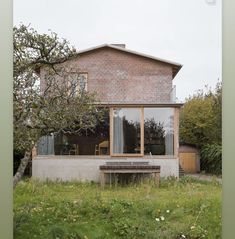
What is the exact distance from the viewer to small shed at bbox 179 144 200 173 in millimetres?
2689

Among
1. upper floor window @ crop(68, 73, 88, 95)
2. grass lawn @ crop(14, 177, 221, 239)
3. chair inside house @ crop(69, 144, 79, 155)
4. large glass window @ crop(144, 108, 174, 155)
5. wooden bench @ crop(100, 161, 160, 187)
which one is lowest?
grass lawn @ crop(14, 177, 221, 239)

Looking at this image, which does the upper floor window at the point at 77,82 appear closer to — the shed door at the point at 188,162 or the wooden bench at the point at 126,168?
the wooden bench at the point at 126,168

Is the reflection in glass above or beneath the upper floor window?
beneath

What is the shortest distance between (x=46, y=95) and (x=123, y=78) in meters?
0.42

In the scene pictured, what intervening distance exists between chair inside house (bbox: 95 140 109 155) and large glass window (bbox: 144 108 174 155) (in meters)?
0.21

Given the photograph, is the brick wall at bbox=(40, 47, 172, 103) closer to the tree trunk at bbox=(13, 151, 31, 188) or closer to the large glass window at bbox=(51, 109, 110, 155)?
the large glass window at bbox=(51, 109, 110, 155)

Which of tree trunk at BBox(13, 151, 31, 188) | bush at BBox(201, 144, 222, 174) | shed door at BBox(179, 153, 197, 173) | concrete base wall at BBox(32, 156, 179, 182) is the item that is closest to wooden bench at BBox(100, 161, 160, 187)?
concrete base wall at BBox(32, 156, 179, 182)

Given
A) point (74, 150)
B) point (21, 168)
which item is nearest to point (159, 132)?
point (74, 150)

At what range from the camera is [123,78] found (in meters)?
2.72

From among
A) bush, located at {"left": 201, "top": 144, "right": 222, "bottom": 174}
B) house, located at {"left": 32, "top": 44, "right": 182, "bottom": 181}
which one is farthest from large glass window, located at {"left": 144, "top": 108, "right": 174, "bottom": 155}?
bush, located at {"left": 201, "top": 144, "right": 222, "bottom": 174}

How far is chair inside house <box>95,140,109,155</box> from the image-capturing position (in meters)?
2.69

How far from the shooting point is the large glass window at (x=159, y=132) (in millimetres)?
2697

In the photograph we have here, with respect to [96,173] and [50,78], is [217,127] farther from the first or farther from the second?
[50,78]

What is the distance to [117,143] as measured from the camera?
8.87 feet
